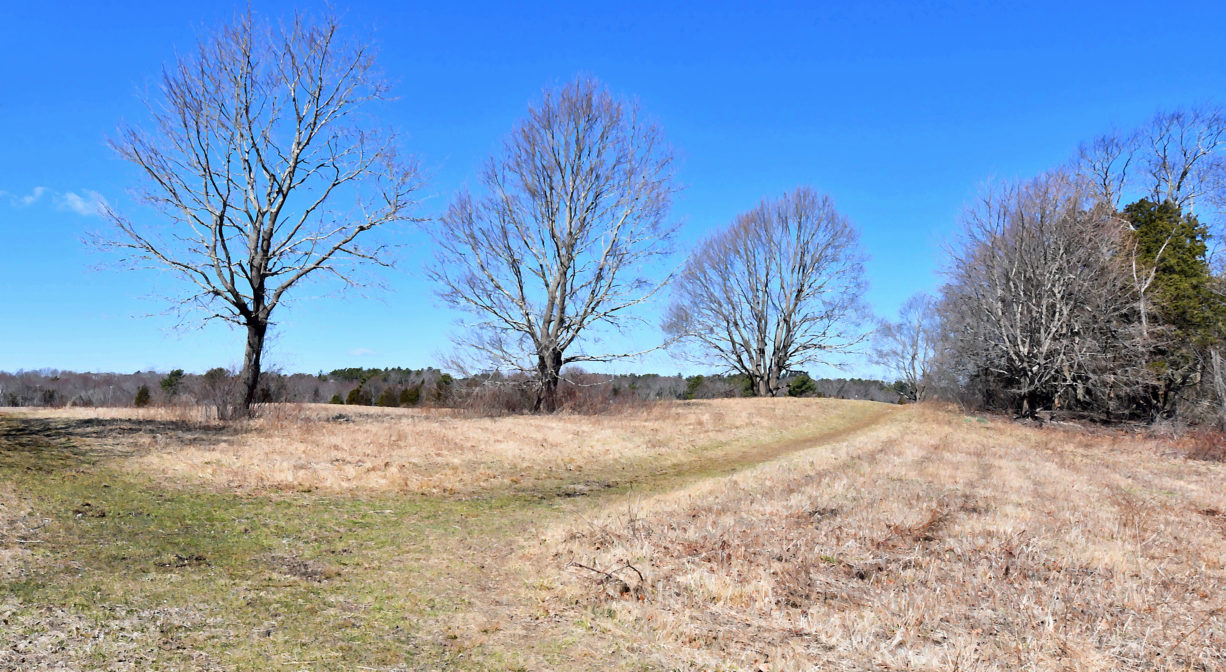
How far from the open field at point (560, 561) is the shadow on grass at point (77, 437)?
0.22 ft

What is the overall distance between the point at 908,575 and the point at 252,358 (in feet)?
46.4

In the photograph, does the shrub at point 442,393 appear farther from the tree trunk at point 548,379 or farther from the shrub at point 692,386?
the shrub at point 692,386

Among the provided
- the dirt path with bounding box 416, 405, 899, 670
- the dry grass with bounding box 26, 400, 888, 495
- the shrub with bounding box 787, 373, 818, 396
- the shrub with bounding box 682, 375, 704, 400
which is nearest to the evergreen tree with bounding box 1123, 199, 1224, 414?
the dry grass with bounding box 26, 400, 888, 495

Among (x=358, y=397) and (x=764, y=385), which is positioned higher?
(x=764, y=385)

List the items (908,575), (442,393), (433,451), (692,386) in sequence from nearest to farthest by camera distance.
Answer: (908,575) → (433,451) → (442,393) → (692,386)

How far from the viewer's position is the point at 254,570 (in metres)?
5.39

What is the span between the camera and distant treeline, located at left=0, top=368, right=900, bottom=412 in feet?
57.9

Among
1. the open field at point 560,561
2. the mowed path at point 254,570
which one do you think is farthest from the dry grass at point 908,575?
the mowed path at point 254,570

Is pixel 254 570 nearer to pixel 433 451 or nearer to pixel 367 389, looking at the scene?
pixel 433 451

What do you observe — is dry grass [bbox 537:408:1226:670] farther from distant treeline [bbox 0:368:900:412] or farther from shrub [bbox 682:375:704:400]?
shrub [bbox 682:375:704:400]

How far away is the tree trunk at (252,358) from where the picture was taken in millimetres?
13820

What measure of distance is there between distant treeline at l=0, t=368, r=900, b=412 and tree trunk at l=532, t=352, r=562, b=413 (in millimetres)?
360

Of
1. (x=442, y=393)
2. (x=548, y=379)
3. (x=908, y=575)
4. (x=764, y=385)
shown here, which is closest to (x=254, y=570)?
(x=908, y=575)

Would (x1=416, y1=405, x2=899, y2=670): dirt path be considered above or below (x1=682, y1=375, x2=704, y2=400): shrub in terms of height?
below
